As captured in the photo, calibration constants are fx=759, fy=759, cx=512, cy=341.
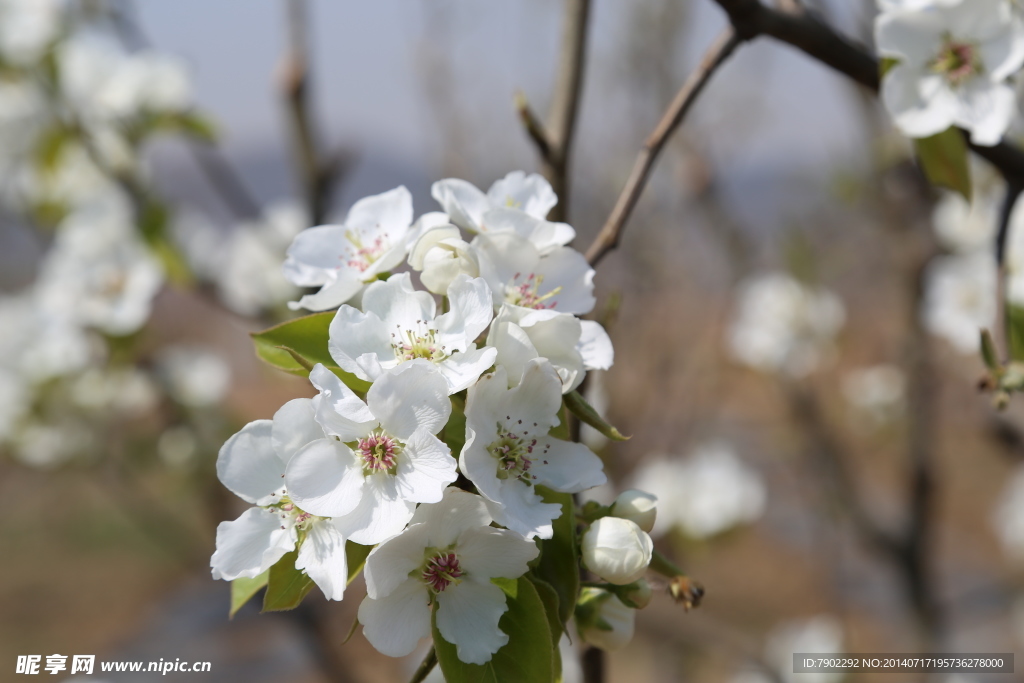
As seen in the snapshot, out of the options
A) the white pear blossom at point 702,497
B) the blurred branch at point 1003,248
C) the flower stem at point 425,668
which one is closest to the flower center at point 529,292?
the flower stem at point 425,668

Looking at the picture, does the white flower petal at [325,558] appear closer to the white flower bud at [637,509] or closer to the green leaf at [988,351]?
the white flower bud at [637,509]

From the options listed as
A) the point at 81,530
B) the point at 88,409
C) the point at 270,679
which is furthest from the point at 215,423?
the point at 81,530

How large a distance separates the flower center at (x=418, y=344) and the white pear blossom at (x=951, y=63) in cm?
66

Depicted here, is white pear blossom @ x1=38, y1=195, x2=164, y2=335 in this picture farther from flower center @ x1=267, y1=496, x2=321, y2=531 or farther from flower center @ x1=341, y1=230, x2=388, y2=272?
flower center @ x1=267, y1=496, x2=321, y2=531

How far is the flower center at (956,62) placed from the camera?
0.95 meters

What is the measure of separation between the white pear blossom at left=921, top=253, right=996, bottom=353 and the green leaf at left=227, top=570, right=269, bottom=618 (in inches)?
68.9

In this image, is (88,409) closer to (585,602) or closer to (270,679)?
(585,602)

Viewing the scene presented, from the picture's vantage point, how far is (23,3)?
6.57 ft

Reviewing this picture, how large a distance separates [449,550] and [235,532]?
0.18 meters

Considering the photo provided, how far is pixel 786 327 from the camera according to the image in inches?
123

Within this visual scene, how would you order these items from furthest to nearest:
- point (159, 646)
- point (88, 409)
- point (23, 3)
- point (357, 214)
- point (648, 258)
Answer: point (159, 646) < point (648, 258) < point (88, 409) < point (23, 3) < point (357, 214)

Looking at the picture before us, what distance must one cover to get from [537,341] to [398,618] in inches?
10.3

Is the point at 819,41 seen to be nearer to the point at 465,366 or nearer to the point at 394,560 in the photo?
the point at 465,366

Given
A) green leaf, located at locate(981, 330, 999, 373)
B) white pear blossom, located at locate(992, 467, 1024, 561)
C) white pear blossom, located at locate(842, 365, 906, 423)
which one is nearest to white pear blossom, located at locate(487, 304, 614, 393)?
green leaf, located at locate(981, 330, 999, 373)
